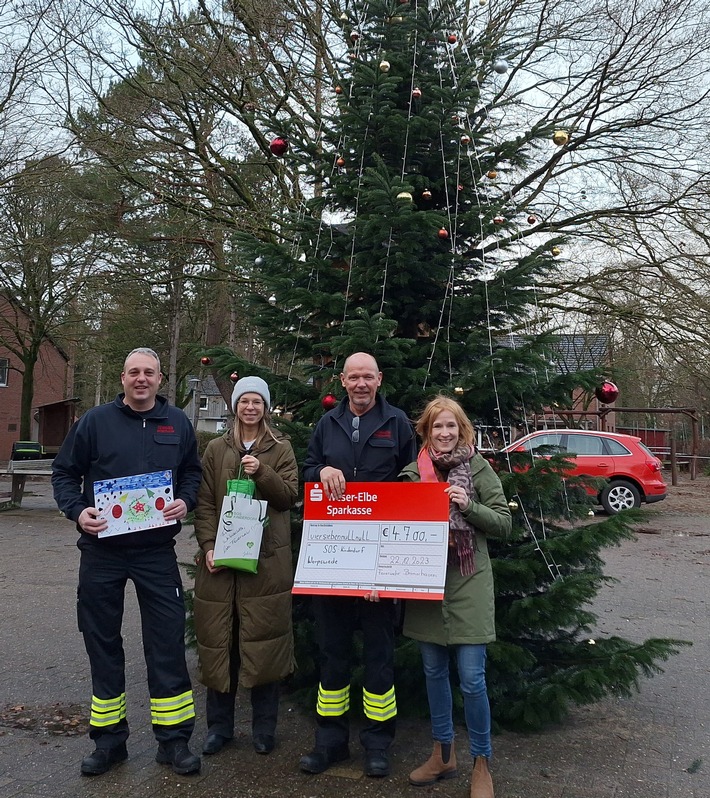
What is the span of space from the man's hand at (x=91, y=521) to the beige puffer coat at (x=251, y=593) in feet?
1.84

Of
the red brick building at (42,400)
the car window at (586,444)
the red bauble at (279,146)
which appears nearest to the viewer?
the red bauble at (279,146)

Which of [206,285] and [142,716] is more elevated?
[206,285]

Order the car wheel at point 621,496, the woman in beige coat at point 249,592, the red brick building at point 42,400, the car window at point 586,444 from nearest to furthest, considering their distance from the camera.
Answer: the woman in beige coat at point 249,592 → the car wheel at point 621,496 → the car window at point 586,444 → the red brick building at point 42,400

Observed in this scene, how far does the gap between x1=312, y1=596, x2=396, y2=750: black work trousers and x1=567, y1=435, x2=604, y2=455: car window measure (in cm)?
1278

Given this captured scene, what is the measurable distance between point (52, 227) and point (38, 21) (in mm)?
5754

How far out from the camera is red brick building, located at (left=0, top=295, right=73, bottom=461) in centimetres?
3841

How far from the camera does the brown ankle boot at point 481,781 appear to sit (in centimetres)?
349

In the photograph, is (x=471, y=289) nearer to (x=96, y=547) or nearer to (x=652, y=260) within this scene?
(x=96, y=547)

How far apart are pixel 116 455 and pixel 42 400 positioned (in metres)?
41.7

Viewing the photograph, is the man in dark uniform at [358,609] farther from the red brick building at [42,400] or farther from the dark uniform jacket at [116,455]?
the red brick building at [42,400]

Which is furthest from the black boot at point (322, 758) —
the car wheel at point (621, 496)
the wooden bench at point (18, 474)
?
the wooden bench at point (18, 474)

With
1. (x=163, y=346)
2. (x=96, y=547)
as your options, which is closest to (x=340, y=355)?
(x=96, y=547)

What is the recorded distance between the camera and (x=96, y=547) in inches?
153

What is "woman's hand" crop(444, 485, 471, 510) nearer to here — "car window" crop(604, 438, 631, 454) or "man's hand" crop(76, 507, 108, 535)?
"man's hand" crop(76, 507, 108, 535)
